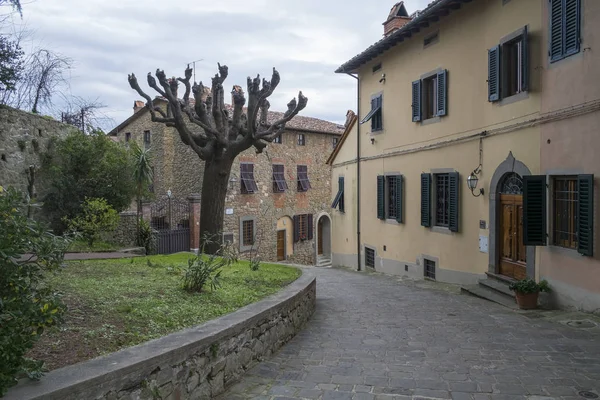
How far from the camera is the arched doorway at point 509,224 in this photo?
9.95 meters

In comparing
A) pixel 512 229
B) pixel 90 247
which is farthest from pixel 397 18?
pixel 90 247

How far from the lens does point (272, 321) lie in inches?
229

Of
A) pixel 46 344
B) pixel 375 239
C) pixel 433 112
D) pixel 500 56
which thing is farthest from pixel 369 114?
pixel 46 344

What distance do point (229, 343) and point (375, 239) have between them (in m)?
13.1

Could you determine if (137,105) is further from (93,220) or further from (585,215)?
(585,215)

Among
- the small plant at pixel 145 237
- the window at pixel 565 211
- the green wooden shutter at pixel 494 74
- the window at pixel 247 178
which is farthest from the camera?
the window at pixel 247 178

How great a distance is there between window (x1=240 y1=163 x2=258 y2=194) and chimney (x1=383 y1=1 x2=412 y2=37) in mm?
10621

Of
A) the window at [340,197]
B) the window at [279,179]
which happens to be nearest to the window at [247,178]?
the window at [279,179]

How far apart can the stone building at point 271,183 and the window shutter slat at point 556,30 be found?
17.7m

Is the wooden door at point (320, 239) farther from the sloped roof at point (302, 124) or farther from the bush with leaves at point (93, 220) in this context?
the bush with leaves at point (93, 220)

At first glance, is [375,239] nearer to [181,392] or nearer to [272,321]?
[272,321]

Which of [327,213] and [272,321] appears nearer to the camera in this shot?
[272,321]

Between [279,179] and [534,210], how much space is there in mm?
19294

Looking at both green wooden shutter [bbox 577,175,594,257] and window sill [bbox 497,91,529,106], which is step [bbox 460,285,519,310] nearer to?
green wooden shutter [bbox 577,175,594,257]
